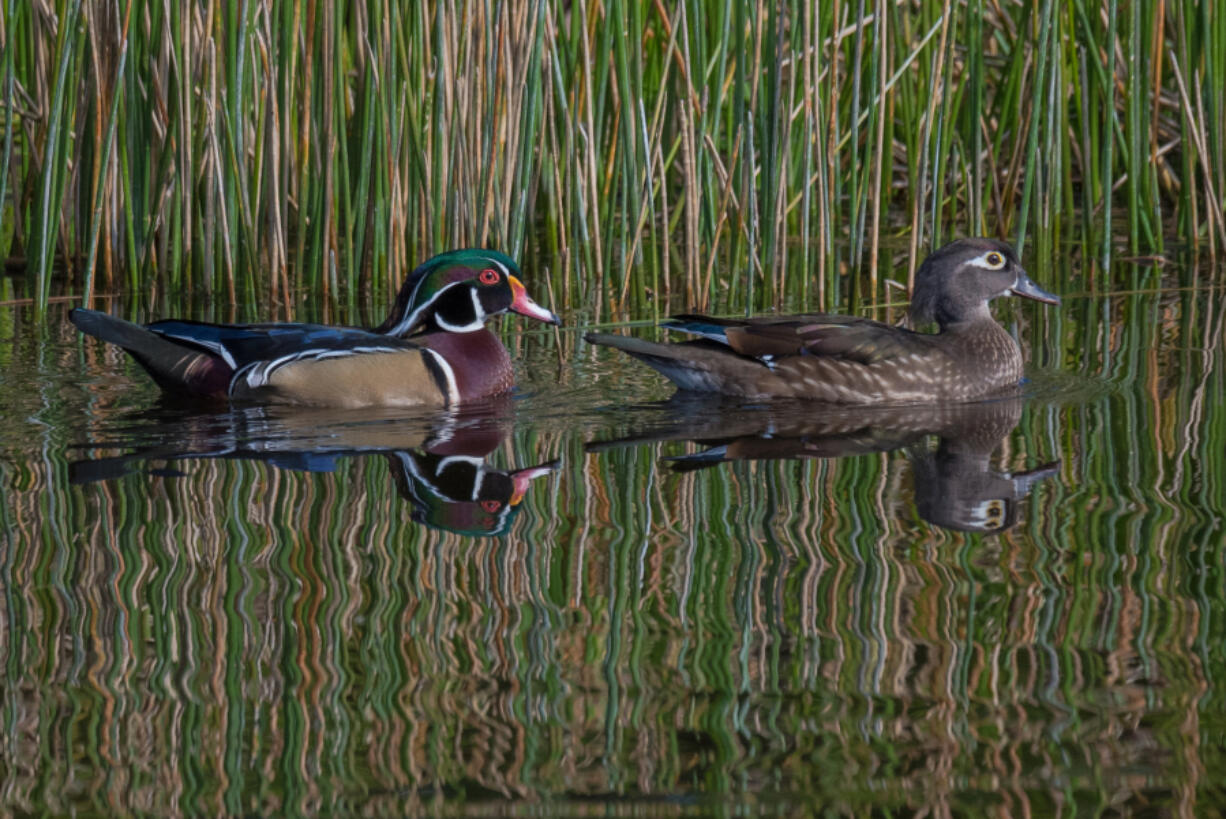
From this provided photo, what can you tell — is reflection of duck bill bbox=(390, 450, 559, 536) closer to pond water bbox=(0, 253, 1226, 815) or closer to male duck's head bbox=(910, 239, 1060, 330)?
pond water bbox=(0, 253, 1226, 815)

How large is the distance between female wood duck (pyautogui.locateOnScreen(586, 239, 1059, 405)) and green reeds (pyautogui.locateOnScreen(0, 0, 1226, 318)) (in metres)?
1.22

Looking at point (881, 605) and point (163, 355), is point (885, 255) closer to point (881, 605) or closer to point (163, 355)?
point (163, 355)

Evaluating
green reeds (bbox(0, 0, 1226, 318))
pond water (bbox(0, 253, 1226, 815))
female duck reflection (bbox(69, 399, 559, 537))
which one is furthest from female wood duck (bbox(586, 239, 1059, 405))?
green reeds (bbox(0, 0, 1226, 318))

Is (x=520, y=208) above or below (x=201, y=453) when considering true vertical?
above

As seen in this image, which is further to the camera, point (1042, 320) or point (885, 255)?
point (885, 255)

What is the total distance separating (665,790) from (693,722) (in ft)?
0.88

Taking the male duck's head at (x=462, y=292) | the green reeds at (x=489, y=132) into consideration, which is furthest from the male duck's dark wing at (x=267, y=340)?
the green reeds at (x=489, y=132)

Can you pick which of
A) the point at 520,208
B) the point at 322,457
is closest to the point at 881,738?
the point at 322,457

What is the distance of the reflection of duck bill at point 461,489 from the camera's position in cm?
439

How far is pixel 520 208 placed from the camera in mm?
7785

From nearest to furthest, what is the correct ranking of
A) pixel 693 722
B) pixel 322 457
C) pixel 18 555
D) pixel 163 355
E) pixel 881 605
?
pixel 693 722, pixel 881 605, pixel 18 555, pixel 322 457, pixel 163 355

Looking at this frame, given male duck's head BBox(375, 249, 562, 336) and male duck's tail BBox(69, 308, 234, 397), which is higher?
male duck's head BBox(375, 249, 562, 336)

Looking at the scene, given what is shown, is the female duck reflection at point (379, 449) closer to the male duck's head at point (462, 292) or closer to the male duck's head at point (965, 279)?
the male duck's head at point (462, 292)

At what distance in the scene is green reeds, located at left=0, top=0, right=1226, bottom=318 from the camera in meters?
7.61
